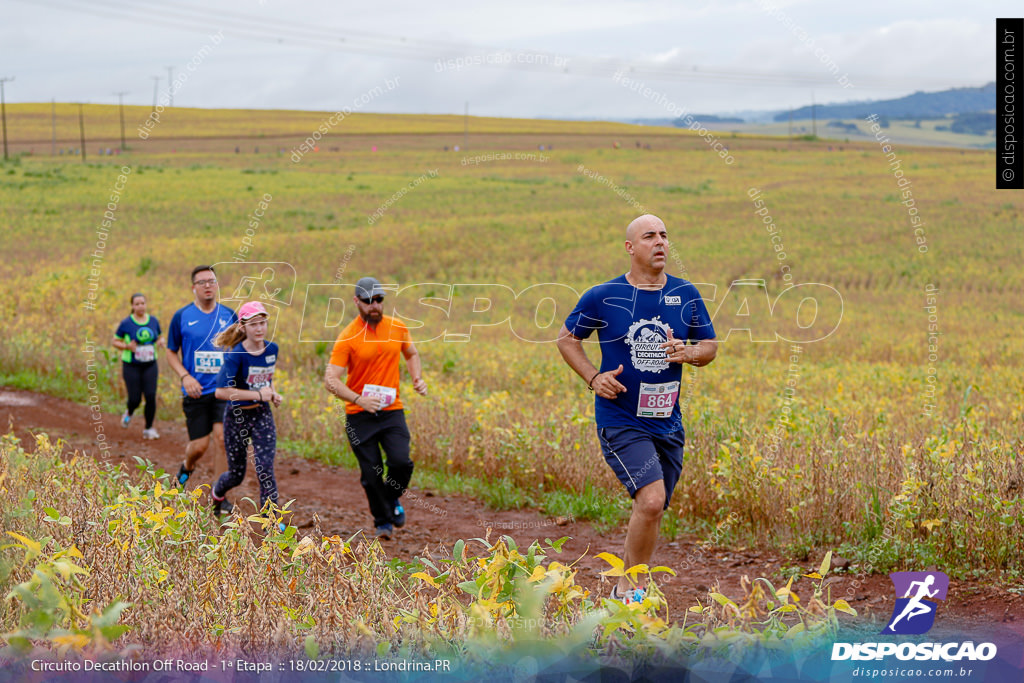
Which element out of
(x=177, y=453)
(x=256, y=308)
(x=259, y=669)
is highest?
(x=256, y=308)

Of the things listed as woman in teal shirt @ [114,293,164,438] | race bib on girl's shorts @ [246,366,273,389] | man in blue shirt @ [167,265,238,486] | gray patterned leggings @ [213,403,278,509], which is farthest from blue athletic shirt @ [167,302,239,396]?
woman in teal shirt @ [114,293,164,438]

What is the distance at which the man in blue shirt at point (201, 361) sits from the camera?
802 centimetres

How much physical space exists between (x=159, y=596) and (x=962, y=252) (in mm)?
36367

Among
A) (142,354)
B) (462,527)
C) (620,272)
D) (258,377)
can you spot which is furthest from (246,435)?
(620,272)

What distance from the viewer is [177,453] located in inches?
413

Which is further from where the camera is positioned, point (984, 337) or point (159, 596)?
point (984, 337)

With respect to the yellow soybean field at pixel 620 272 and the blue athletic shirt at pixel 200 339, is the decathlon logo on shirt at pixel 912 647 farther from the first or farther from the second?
the blue athletic shirt at pixel 200 339

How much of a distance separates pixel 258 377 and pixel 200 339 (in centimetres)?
127

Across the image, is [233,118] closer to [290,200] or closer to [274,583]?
[290,200]

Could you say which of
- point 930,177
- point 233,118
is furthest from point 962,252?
point 233,118

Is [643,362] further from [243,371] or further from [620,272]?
[620,272]

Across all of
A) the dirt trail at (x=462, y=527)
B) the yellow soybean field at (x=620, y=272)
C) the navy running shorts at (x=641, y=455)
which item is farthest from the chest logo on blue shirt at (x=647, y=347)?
the yellow soybean field at (x=620, y=272)

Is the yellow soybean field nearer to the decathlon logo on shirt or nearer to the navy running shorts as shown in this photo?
the navy running shorts

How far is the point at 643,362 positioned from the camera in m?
5.45
